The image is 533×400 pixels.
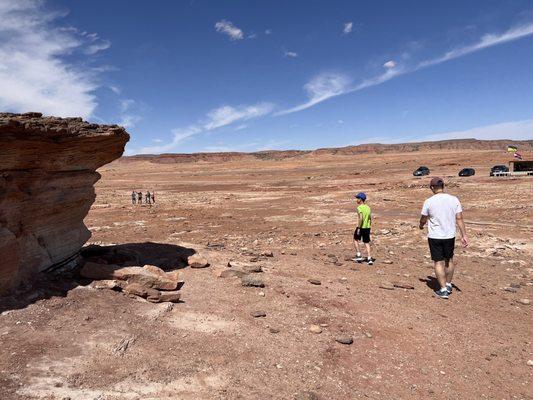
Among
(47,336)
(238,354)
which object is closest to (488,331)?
(238,354)

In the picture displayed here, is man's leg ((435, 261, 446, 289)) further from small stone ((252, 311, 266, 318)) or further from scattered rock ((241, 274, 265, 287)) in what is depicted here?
small stone ((252, 311, 266, 318))

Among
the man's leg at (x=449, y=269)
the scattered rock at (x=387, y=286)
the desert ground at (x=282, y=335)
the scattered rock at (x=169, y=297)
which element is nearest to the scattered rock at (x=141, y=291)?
the scattered rock at (x=169, y=297)

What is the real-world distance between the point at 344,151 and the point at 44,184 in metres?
169

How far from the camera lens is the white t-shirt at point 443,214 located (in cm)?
788

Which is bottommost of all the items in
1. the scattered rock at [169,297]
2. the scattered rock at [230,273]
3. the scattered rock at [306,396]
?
the scattered rock at [306,396]

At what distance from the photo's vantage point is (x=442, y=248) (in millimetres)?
7992

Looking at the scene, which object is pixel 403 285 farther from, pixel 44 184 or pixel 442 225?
pixel 44 184

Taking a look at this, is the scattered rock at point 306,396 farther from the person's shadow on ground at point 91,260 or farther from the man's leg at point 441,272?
the man's leg at point 441,272

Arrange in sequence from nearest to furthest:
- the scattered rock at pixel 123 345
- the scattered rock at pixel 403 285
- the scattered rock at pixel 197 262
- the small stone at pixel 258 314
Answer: the scattered rock at pixel 123 345 → the small stone at pixel 258 314 → the scattered rock at pixel 403 285 → the scattered rock at pixel 197 262

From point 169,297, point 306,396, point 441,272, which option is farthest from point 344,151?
point 306,396

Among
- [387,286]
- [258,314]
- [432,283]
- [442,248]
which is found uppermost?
[442,248]

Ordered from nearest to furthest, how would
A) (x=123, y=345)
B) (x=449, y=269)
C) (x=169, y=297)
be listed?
(x=123, y=345) → (x=169, y=297) → (x=449, y=269)

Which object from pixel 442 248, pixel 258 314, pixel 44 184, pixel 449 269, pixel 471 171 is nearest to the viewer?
pixel 258 314

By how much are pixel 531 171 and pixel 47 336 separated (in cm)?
4851
